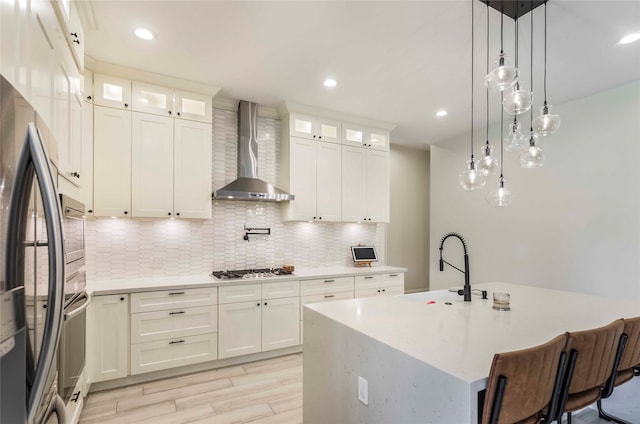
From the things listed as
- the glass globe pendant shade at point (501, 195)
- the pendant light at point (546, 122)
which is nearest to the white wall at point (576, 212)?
the glass globe pendant shade at point (501, 195)

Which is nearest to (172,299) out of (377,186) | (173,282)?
(173,282)

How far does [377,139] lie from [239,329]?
3.11 metres

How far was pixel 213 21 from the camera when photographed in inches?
93.1

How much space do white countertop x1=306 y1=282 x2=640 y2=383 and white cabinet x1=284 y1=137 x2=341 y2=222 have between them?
6.17 feet

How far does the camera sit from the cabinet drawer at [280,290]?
353 centimetres

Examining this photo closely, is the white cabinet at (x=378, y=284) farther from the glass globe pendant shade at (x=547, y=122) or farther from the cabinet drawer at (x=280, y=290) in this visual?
the glass globe pendant shade at (x=547, y=122)

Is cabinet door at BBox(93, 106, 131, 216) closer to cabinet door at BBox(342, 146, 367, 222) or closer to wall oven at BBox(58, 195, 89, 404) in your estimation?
wall oven at BBox(58, 195, 89, 404)

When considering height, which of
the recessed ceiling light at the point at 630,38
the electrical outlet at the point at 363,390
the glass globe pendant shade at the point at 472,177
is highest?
the recessed ceiling light at the point at 630,38

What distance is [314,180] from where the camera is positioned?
4180 millimetres

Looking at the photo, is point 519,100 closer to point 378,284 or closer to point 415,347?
point 415,347

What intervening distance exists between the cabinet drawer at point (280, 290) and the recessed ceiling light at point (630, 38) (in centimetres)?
361

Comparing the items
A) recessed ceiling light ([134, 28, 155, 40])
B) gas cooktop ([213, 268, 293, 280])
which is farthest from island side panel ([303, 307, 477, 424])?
recessed ceiling light ([134, 28, 155, 40])

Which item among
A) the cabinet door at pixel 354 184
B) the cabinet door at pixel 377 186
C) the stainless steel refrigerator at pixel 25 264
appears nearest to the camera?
the stainless steel refrigerator at pixel 25 264

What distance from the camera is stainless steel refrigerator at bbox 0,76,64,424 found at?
717 mm
